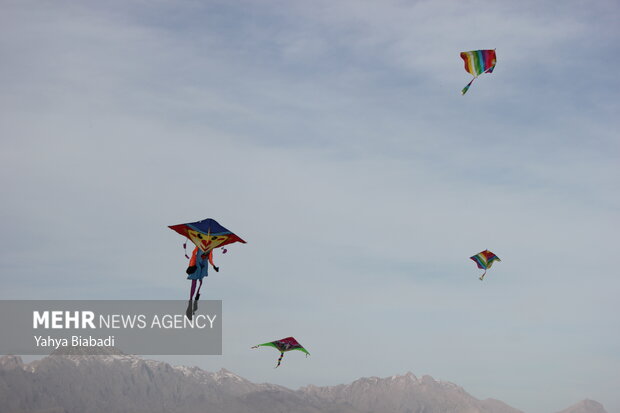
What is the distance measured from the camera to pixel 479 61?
81188 mm

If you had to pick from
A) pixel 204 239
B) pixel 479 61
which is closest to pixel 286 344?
pixel 479 61

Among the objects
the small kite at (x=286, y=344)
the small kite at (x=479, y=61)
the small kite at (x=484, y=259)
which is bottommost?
the small kite at (x=286, y=344)

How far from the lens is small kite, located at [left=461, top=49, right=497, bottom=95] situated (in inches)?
3167

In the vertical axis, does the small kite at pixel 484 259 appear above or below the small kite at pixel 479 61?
below

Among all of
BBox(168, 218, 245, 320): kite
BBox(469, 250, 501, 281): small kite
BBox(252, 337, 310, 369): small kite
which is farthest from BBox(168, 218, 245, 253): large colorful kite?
BBox(469, 250, 501, 281): small kite

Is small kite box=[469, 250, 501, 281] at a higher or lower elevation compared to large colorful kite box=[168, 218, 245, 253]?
higher

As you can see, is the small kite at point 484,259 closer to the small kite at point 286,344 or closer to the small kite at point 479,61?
the small kite at point 286,344

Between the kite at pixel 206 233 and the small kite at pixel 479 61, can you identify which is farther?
the small kite at pixel 479 61

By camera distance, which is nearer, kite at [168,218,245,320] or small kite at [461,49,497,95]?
kite at [168,218,245,320]

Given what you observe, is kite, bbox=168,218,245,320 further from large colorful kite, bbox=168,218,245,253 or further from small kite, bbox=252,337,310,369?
small kite, bbox=252,337,310,369

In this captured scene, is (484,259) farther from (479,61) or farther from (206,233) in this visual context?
(206,233)

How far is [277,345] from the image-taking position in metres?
101

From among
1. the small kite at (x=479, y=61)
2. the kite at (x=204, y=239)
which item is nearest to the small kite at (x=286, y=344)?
the small kite at (x=479, y=61)

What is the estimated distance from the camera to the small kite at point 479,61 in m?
80.4
